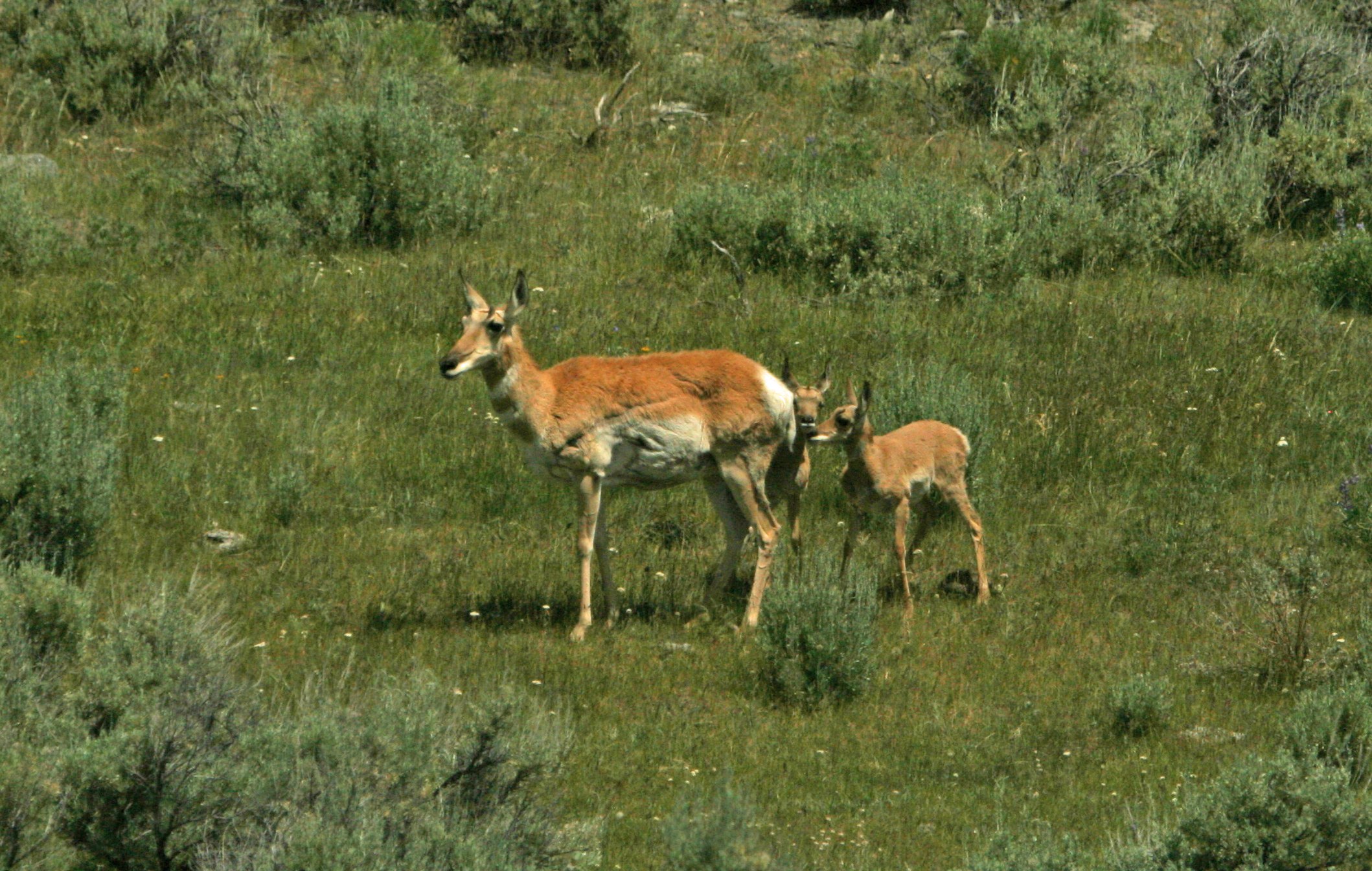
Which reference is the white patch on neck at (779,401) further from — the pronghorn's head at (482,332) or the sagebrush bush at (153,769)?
the sagebrush bush at (153,769)

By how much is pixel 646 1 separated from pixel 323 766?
1804 cm

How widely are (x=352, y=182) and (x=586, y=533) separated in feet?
25.0

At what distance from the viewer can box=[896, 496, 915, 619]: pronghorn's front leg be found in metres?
11.9

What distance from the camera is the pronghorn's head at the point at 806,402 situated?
11.7m

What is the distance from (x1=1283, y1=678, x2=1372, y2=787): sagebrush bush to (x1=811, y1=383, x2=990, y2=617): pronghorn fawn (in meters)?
2.86

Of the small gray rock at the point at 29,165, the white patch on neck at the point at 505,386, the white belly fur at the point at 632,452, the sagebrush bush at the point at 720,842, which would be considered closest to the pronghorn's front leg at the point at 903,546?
the white belly fur at the point at 632,452

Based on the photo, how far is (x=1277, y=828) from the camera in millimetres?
7543

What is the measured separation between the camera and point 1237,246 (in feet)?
60.4

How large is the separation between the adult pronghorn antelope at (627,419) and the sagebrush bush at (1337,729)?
344 cm

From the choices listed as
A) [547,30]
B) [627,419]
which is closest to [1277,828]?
[627,419]

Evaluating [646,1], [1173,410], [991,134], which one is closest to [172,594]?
[1173,410]

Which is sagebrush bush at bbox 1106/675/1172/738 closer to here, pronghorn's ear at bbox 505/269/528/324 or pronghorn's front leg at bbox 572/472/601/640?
pronghorn's front leg at bbox 572/472/601/640

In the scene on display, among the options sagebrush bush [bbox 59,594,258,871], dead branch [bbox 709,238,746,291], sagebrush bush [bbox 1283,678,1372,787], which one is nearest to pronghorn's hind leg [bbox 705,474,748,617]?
sagebrush bush [bbox 1283,678,1372,787]

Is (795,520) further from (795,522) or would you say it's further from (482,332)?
(482,332)
